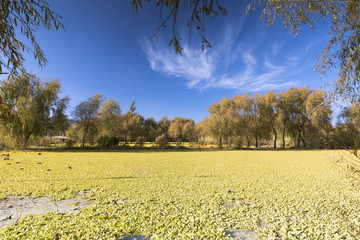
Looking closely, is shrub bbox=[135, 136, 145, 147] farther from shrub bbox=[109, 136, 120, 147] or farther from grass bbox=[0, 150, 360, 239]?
grass bbox=[0, 150, 360, 239]

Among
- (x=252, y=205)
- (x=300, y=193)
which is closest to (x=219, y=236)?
(x=252, y=205)

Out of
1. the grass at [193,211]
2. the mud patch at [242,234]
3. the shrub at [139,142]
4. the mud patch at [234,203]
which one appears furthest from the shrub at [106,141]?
the mud patch at [242,234]

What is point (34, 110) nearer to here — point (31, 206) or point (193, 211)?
point (31, 206)

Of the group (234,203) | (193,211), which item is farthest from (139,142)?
(193,211)

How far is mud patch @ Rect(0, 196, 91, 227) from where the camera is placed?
6.39 feet

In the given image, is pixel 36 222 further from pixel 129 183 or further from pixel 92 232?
pixel 129 183

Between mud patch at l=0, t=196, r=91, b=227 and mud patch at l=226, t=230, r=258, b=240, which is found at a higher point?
mud patch at l=226, t=230, r=258, b=240

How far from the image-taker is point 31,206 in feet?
7.36

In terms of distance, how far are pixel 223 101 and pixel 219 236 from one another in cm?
1767

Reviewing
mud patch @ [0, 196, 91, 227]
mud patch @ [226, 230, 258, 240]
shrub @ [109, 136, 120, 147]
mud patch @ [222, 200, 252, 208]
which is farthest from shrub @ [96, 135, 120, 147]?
mud patch @ [226, 230, 258, 240]

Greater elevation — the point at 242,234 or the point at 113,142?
the point at 113,142

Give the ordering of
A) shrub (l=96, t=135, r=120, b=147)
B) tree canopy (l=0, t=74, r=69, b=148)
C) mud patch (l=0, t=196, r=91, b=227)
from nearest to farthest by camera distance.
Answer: mud patch (l=0, t=196, r=91, b=227)
tree canopy (l=0, t=74, r=69, b=148)
shrub (l=96, t=135, r=120, b=147)

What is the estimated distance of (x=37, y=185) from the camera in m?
3.18

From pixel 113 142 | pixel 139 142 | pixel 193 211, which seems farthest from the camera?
pixel 139 142
